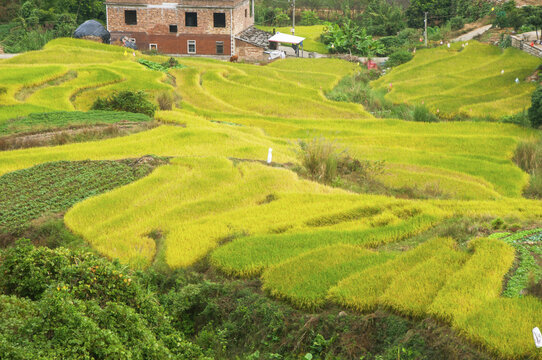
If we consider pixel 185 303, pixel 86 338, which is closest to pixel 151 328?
pixel 185 303

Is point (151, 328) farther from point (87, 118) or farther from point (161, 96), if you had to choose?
point (161, 96)

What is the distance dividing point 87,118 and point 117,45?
27496mm

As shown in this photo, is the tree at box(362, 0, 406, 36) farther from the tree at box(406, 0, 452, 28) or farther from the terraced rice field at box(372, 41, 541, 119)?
the terraced rice field at box(372, 41, 541, 119)

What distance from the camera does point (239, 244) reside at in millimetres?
11164

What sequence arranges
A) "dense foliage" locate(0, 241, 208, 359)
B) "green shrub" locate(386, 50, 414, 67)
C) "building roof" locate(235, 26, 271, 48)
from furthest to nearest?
"building roof" locate(235, 26, 271, 48), "green shrub" locate(386, 50, 414, 67), "dense foliage" locate(0, 241, 208, 359)

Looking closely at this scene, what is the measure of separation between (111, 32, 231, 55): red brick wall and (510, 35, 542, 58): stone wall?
20.5 m

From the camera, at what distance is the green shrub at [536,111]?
2409cm

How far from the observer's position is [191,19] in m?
47.9

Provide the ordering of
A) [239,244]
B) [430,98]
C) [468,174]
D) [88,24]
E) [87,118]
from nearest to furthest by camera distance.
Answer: [239,244] < [468,174] < [87,118] < [430,98] < [88,24]

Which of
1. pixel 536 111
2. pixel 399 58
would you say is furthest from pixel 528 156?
pixel 399 58

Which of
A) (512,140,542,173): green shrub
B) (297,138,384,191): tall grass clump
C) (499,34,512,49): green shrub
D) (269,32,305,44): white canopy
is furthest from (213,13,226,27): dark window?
(297,138,384,191): tall grass clump

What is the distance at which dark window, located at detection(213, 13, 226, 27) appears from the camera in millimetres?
47500

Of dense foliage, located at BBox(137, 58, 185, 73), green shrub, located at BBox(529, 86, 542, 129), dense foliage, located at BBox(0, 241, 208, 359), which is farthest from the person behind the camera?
dense foliage, located at BBox(137, 58, 185, 73)

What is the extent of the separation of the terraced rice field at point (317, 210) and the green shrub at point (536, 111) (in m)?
1.02
